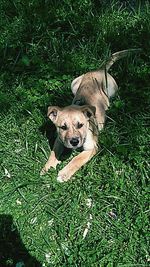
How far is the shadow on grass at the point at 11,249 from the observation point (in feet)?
14.9

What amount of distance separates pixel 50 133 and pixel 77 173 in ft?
2.56

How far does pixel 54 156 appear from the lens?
17.7 feet

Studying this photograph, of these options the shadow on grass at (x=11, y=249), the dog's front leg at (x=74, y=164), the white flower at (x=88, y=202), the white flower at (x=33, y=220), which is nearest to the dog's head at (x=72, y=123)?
the dog's front leg at (x=74, y=164)

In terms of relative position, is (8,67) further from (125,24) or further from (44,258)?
(44,258)

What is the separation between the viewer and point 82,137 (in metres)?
5.12

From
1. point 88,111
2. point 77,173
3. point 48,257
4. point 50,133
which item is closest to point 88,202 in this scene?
point 77,173

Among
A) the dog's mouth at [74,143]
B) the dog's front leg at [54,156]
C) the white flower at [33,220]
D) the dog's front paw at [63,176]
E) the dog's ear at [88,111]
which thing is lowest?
the white flower at [33,220]

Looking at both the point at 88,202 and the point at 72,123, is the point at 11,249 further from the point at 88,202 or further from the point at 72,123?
the point at 72,123

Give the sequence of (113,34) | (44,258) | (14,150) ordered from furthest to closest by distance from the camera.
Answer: (113,34) → (14,150) → (44,258)

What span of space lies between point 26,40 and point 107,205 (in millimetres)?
3262

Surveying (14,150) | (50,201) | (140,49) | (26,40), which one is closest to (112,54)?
(140,49)

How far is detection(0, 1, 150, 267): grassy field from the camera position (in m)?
4.55

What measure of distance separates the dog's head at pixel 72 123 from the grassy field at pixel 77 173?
29 centimetres

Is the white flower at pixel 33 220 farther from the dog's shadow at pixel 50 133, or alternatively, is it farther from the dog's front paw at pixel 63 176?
the dog's shadow at pixel 50 133
